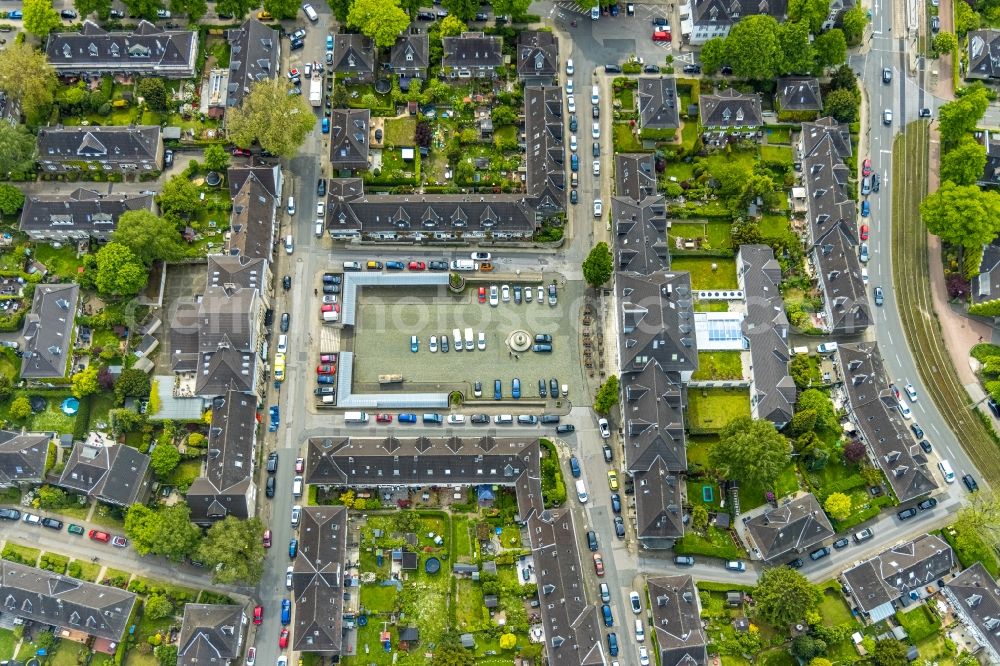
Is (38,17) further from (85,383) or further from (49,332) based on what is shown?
(85,383)

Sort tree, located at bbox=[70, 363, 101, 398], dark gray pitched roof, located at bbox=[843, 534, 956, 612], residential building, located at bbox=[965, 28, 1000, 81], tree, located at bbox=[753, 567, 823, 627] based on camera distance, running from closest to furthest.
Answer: tree, located at bbox=[753, 567, 823, 627] < dark gray pitched roof, located at bbox=[843, 534, 956, 612] < tree, located at bbox=[70, 363, 101, 398] < residential building, located at bbox=[965, 28, 1000, 81]

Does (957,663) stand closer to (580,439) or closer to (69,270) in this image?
(580,439)

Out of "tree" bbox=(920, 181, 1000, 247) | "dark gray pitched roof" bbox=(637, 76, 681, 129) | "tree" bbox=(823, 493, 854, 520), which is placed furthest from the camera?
"dark gray pitched roof" bbox=(637, 76, 681, 129)

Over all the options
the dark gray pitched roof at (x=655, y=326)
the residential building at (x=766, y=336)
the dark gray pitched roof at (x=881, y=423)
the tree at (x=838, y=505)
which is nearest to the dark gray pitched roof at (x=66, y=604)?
the dark gray pitched roof at (x=655, y=326)

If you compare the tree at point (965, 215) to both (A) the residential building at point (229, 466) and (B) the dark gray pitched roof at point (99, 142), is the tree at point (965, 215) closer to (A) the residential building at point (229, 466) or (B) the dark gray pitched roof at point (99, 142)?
(A) the residential building at point (229, 466)

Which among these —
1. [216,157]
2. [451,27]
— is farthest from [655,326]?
[216,157]

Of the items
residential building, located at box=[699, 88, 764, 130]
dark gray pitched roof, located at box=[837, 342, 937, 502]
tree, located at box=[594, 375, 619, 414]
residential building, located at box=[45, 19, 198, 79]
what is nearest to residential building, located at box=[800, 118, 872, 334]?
dark gray pitched roof, located at box=[837, 342, 937, 502]

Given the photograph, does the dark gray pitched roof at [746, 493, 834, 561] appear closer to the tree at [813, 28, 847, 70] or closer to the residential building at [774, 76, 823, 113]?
the residential building at [774, 76, 823, 113]

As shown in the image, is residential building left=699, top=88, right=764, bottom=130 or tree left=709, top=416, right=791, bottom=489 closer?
tree left=709, top=416, right=791, bottom=489
